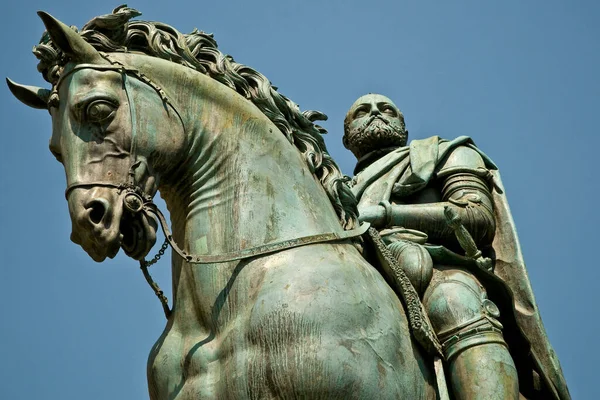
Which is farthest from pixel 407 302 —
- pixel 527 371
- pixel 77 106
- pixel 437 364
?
pixel 77 106

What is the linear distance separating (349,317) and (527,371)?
105 inches

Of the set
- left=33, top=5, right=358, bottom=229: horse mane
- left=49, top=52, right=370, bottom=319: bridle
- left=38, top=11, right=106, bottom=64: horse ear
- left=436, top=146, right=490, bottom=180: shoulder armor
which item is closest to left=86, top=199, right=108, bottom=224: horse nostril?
left=49, top=52, right=370, bottom=319: bridle

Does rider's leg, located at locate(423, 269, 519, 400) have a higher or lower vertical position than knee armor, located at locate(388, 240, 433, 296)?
lower

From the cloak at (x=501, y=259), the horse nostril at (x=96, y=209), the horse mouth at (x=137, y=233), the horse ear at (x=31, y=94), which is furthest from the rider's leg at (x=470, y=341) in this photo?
the horse ear at (x=31, y=94)

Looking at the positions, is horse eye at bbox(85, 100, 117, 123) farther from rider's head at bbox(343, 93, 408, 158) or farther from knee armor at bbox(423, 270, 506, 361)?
rider's head at bbox(343, 93, 408, 158)

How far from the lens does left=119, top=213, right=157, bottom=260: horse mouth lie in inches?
318

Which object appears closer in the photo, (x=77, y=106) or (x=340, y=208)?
(x=77, y=106)

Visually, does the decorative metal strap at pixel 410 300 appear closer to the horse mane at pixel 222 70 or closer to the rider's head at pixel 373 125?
the horse mane at pixel 222 70

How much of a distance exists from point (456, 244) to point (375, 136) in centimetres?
191

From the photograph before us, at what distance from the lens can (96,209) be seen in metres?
7.92

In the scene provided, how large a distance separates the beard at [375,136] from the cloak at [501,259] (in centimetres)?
41

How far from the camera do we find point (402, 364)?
8.15 m

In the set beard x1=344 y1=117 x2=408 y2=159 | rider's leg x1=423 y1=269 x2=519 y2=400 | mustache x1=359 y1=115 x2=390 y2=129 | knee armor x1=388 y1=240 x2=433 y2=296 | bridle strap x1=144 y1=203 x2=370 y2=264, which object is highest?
mustache x1=359 y1=115 x2=390 y2=129

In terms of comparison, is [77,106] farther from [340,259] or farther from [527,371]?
[527,371]
